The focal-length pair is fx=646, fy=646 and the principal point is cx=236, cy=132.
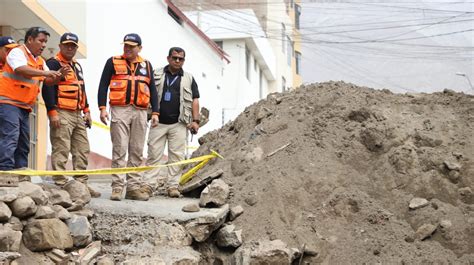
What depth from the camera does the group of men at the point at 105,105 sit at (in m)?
5.91

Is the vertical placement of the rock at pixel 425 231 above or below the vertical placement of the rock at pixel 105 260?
above

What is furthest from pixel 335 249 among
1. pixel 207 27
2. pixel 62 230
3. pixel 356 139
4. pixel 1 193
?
pixel 207 27

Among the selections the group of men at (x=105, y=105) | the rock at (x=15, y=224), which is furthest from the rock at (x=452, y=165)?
the rock at (x=15, y=224)

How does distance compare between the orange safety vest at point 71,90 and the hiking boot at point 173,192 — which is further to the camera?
the hiking boot at point 173,192

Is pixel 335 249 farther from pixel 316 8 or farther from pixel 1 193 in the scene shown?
pixel 316 8

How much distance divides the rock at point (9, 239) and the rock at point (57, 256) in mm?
302

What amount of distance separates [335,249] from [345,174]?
1.13 meters

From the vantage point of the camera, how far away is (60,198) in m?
5.71

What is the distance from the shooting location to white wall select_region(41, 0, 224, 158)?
A: 14438 millimetres

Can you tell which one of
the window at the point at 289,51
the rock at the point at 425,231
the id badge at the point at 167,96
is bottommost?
the rock at the point at 425,231

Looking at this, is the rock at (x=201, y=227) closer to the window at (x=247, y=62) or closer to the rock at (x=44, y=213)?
the rock at (x=44, y=213)

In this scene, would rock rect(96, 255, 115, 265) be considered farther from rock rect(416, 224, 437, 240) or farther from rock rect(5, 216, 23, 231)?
rock rect(416, 224, 437, 240)

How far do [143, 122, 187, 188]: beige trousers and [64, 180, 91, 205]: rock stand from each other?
155 centimetres

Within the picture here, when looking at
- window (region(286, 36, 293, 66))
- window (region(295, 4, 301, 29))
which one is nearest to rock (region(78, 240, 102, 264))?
window (region(286, 36, 293, 66))
